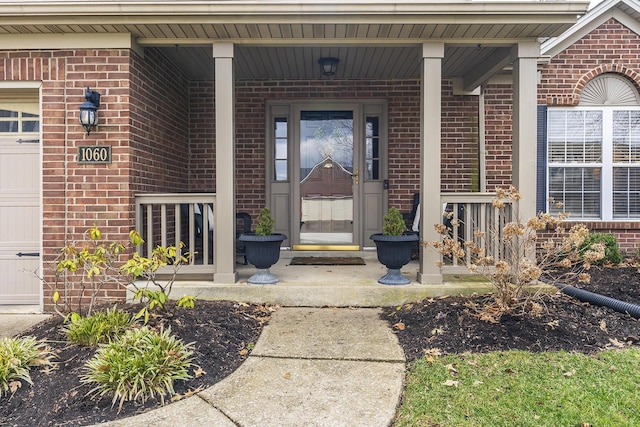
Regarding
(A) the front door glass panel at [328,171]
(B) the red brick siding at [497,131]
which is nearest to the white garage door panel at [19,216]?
(A) the front door glass panel at [328,171]

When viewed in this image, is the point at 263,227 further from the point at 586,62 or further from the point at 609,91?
the point at 609,91

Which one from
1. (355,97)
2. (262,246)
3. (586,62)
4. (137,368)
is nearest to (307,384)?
(137,368)

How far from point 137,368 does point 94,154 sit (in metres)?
2.51

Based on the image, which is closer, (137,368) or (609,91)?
(137,368)

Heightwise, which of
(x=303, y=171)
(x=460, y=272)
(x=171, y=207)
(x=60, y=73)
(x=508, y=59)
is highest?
(x=508, y=59)

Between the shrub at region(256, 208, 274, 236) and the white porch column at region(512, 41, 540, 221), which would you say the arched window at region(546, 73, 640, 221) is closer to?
the white porch column at region(512, 41, 540, 221)

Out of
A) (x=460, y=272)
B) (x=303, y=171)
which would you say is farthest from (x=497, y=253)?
(x=303, y=171)

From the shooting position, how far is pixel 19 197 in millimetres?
4355

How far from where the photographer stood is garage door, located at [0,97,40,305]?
4.35m

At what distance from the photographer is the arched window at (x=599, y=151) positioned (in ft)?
20.0

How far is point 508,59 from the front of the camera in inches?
176

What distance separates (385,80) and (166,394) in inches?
198

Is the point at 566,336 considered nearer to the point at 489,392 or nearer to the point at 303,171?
the point at 489,392

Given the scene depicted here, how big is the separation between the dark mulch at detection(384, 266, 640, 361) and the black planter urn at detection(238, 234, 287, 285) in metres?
1.26
